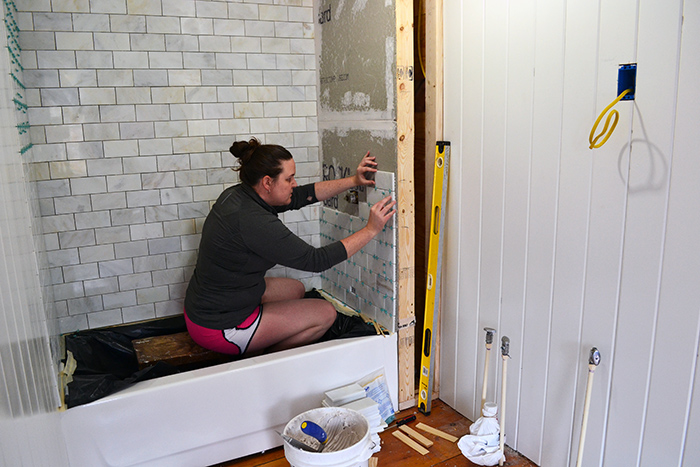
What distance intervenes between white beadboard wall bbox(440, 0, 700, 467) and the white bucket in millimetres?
690

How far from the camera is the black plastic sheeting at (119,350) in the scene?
2.27 m

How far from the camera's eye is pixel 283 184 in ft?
8.46

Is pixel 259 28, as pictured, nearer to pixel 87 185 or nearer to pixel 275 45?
pixel 275 45

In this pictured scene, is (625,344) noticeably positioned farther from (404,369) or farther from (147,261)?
(147,261)

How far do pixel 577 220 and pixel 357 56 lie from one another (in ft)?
4.77

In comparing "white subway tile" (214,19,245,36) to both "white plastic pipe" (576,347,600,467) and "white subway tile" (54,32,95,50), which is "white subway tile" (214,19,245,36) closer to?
"white subway tile" (54,32,95,50)

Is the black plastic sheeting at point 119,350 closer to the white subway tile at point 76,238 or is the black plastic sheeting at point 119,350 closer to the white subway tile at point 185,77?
the white subway tile at point 76,238

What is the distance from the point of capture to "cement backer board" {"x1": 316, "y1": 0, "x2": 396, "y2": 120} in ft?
8.49

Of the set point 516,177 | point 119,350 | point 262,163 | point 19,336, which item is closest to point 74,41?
point 262,163

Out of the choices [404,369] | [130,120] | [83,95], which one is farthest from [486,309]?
[83,95]

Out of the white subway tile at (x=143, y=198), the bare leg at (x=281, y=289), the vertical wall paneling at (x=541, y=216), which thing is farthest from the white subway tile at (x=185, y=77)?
the vertical wall paneling at (x=541, y=216)

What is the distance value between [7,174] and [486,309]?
1.95 metres

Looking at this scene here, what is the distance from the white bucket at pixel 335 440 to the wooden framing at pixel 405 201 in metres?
0.58

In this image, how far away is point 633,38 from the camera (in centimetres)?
173
